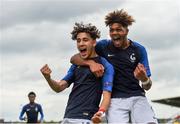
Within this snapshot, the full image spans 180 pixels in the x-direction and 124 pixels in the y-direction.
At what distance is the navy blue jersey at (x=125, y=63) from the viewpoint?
7996mm

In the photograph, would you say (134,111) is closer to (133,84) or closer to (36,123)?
(133,84)

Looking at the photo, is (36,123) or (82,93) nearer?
(82,93)

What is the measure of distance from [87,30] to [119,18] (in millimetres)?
453

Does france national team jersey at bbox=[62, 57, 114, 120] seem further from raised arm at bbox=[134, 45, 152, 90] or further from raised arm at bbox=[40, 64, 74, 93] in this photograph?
raised arm at bbox=[134, 45, 152, 90]

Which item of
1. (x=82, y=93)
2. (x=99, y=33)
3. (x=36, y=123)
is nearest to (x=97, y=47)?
(x=99, y=33)

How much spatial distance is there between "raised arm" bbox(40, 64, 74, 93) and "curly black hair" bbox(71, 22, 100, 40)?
2.02ft

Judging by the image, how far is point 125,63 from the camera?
26.4 ft

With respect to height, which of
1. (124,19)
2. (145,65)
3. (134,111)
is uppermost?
(124,19)

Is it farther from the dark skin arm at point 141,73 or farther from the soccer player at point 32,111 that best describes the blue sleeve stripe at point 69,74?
the soccer player at point 32,111

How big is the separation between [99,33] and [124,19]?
0.37 m

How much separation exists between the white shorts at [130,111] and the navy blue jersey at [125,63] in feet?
0.25

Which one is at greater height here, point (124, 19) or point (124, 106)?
point (124, 19)

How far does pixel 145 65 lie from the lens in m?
8.12

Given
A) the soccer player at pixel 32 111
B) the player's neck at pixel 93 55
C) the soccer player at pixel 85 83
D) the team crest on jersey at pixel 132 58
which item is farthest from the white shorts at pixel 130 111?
the soccer player at pixel 32 111
